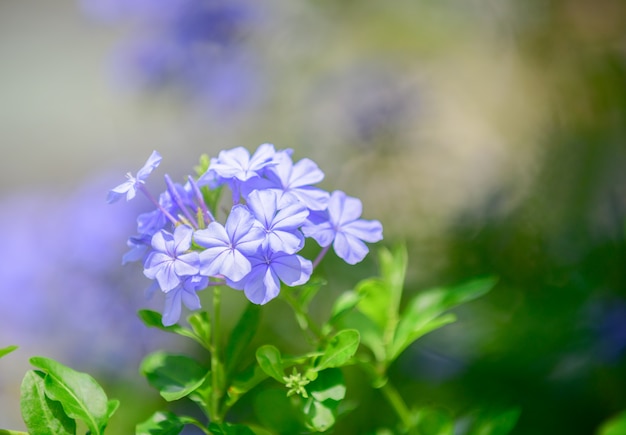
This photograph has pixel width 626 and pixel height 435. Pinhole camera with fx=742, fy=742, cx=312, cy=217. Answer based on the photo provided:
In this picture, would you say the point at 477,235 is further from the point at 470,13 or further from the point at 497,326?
the point at 470,13

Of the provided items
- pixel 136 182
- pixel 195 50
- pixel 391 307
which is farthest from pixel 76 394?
pixel 195 50

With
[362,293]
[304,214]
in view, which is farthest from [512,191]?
[304,214]

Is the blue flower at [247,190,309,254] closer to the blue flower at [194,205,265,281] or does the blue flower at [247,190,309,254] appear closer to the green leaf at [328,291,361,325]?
the blue flower at [194,205,265,281]

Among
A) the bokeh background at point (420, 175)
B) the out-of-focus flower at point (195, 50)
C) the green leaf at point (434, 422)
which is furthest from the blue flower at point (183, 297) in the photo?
the out-of-focus flower at point (195, 50)

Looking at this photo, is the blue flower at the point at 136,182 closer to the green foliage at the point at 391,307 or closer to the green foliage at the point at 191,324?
the green foliage at the point at 191,324

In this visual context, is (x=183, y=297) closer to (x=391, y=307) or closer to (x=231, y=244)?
(x=231, y=244)

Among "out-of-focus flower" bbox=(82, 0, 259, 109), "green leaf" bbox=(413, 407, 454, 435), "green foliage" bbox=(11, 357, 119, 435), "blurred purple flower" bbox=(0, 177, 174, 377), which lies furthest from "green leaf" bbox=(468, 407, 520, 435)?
"out-of-focus flower" bbox=(82, 0, 259, 109)
